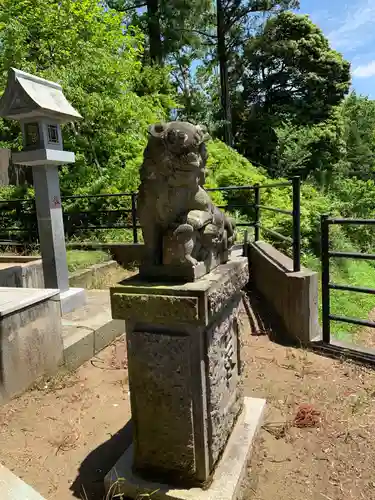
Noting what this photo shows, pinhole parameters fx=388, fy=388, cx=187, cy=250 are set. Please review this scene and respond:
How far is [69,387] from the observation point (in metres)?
3.27

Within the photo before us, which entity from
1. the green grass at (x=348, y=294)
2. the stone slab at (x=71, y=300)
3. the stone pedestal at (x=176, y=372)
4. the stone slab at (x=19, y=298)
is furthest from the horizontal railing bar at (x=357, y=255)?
the stone slab at (x=71, y=300)

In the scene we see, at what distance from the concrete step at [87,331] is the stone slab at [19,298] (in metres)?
0.55

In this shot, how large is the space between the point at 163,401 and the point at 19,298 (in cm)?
177

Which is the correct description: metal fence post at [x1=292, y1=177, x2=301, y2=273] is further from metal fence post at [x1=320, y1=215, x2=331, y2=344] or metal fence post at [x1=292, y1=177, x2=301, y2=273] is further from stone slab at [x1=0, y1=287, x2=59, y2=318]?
stone slab at [x1=0, y1=287, x2=59, y2=318]

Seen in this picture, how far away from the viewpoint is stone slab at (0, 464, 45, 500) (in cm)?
143

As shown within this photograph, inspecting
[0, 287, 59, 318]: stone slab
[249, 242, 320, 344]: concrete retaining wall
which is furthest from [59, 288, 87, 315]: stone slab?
[249, 242, 320, 344]: concrete retaining wall

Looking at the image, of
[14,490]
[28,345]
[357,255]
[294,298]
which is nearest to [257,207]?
[294,298]

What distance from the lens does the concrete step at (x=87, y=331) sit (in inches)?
143

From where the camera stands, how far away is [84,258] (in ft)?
20.5

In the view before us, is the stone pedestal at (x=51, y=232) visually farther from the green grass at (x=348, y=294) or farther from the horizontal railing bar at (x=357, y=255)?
the green grass at (x=348, y=294)

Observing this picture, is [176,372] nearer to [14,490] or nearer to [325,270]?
[14,490]

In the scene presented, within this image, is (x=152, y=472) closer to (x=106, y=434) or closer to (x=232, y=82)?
(x=106, y=434)

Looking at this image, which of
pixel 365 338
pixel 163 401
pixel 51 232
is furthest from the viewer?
pixel 365 338

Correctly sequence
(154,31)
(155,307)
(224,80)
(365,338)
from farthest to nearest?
(224,80), (154,31), (365,338), (155,307)
